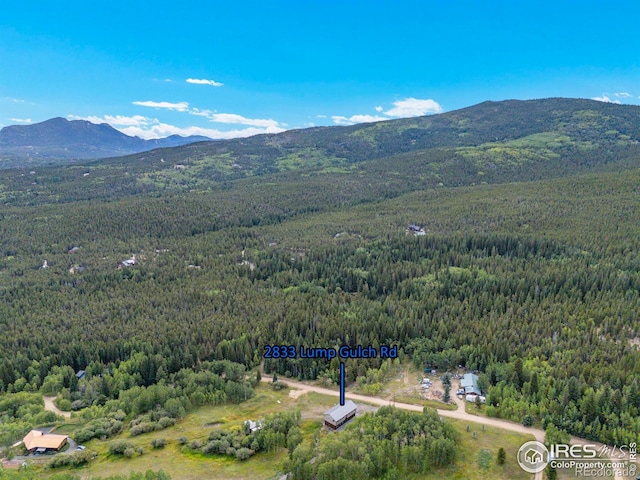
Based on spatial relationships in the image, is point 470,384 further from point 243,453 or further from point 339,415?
point 243,453

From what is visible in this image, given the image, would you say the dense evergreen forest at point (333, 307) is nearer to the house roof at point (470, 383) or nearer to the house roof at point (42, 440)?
the house roof at point (470, 383)

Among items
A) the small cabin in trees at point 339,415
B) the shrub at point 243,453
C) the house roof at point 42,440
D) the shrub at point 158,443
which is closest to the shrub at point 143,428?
the shrub at point 158,443

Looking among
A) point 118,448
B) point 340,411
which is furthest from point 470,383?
point 118,448

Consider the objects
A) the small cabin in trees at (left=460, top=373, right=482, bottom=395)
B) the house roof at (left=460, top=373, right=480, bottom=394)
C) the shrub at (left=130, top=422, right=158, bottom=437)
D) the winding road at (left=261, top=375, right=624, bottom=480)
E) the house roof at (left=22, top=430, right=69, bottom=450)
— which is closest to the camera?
the winding road at (left=261, top=375, right=624, bottom=480)

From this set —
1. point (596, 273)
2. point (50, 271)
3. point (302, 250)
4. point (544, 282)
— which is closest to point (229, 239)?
point (302, 250)

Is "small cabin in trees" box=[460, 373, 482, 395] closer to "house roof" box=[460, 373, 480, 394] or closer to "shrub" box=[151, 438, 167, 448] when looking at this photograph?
"house roof" box=[460, 373, 480, 394]

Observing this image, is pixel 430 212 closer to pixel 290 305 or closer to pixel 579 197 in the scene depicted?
pixel 579 197

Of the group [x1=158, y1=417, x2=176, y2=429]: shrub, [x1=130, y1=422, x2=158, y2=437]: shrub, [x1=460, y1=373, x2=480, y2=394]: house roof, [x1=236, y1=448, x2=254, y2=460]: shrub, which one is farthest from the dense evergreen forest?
[x1=236, y1=448, x2=254, y2=460]: shrub
